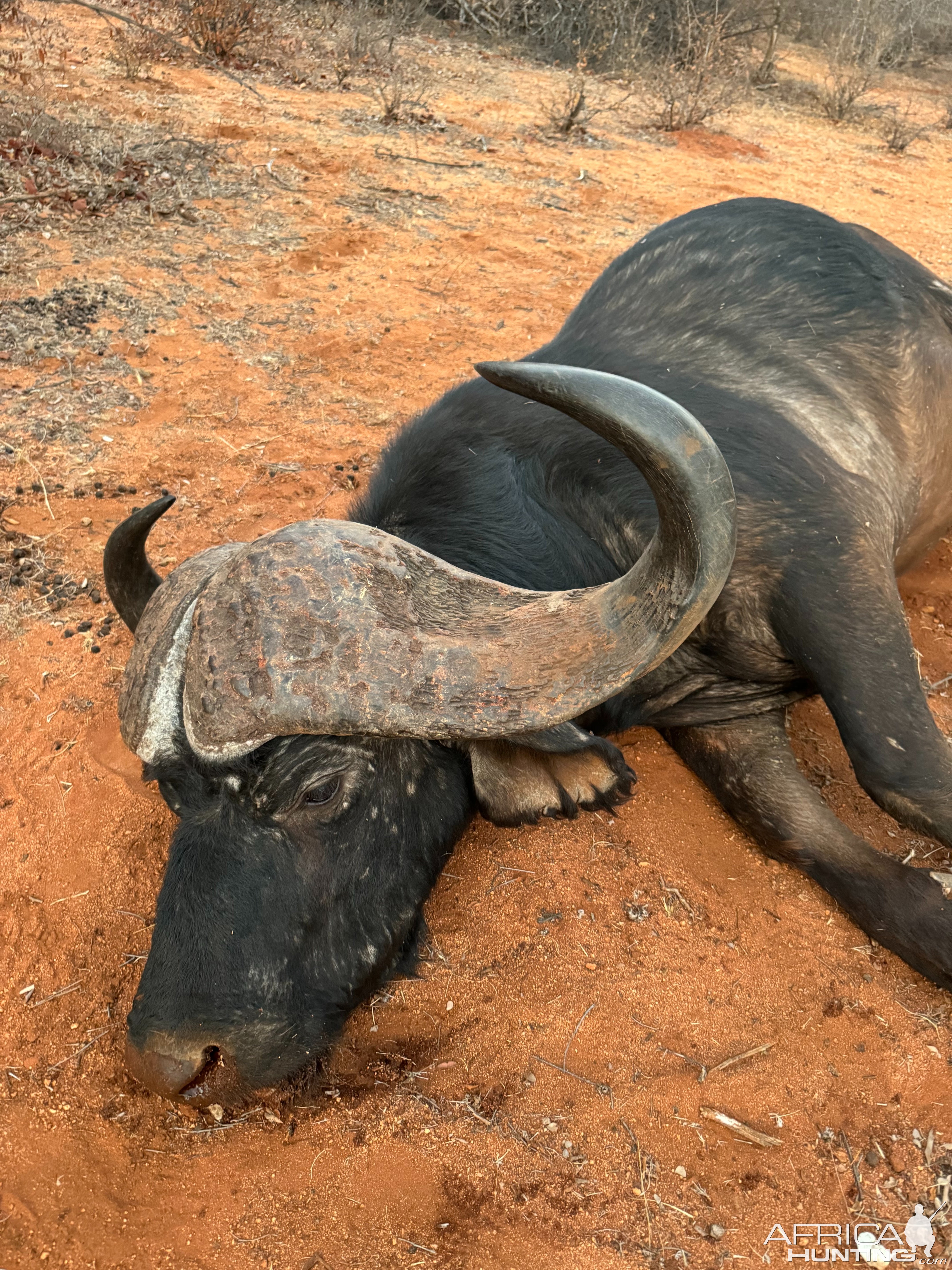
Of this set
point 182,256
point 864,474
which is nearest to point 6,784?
point 864,474

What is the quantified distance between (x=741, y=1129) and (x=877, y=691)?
1222 mm

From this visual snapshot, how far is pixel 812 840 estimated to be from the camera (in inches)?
115

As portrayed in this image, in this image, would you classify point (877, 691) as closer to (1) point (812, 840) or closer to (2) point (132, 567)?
(1) point (812, 840)

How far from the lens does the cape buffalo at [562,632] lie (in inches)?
73.3

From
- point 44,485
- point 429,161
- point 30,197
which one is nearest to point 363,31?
point 429,161

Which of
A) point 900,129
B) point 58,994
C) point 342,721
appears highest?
point 900,129

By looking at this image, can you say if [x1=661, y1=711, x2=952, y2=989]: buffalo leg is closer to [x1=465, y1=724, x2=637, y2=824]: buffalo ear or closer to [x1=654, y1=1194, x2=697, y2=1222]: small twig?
[x1=465, y1=724, x2=637, y2=824]: buffalo ear

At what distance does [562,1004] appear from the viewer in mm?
2545

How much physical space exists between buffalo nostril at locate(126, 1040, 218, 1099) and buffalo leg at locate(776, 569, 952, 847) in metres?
1.91

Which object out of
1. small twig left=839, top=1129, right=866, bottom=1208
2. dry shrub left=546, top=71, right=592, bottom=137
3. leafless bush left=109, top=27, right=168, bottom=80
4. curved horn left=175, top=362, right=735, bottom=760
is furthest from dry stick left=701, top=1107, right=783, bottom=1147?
leafless bush left=109, top=27, right=168, bottom=80

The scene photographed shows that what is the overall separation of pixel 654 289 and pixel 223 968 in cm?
299

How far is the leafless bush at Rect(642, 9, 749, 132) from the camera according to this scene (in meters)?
10.6

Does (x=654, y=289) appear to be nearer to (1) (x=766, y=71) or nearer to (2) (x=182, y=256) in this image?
(2) (x=182, y=256)

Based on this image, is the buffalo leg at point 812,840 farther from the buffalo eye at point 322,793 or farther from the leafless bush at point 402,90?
the leafless bush at point 402,90
